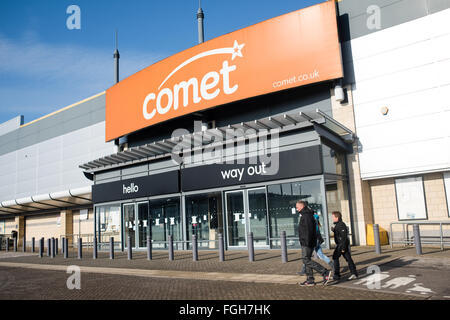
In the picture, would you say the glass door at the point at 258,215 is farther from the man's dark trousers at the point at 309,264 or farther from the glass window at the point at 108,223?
the glass window at the point at 108,223

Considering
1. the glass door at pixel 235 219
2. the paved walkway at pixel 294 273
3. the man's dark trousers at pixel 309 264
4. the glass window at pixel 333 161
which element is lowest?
the paved walkway at pixel 294 273

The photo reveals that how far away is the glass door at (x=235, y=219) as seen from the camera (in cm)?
1730

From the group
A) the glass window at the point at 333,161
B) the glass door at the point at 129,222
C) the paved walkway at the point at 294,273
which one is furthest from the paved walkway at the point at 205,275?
the glass door at the point at 129,222

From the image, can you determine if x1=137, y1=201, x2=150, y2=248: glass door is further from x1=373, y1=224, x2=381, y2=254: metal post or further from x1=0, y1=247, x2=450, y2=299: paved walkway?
x1=373, y1=224, x2=381, y2=254: metal post

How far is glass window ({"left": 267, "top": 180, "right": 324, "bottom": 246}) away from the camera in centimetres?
1534

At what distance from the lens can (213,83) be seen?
67.2 ft

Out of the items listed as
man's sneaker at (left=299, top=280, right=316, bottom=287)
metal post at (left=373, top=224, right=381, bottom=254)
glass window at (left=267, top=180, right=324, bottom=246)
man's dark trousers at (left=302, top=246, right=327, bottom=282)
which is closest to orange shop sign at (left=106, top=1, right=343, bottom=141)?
glass window at (left=267, top=180, right=324, bottom=246)

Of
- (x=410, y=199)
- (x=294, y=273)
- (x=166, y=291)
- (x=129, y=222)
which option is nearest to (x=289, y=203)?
(x=410, y=199)

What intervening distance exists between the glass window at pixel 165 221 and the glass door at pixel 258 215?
176 inches

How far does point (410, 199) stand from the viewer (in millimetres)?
16266

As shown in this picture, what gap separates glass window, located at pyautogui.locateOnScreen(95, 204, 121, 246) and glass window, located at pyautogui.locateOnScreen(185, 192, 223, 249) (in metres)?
5.99

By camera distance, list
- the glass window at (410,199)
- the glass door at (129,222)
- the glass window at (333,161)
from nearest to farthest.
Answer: the glass window at (333,161) → the glass window at (410,199) → the glass door at (129,222)
